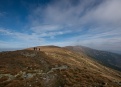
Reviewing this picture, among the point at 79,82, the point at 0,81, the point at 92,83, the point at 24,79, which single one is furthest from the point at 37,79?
the point at 92,83

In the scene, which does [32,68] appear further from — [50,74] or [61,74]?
[61,74]

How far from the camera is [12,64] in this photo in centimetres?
5169

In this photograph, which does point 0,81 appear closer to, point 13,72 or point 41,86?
point 13,72

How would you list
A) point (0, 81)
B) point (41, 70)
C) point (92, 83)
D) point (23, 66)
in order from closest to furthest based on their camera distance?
point (0, 81)
point (92, 83)
point (41, 70)
point (23, 66)

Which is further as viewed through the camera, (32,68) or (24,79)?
(32,68)

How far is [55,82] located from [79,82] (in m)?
7.92

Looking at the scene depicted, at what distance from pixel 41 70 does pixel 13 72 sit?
33.6ft

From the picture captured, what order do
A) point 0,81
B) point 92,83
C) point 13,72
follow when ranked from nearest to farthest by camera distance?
point 0,81, point 92,83, point 13,72

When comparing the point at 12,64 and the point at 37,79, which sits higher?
the point at 12,64

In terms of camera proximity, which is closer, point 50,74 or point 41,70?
point 50,74

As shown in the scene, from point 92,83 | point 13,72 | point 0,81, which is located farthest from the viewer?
point 13,72

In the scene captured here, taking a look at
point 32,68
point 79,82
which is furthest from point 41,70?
point 79,82

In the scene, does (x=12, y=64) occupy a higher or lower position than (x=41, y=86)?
higher

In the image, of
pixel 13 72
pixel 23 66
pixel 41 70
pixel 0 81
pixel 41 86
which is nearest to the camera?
pixel 41 86
